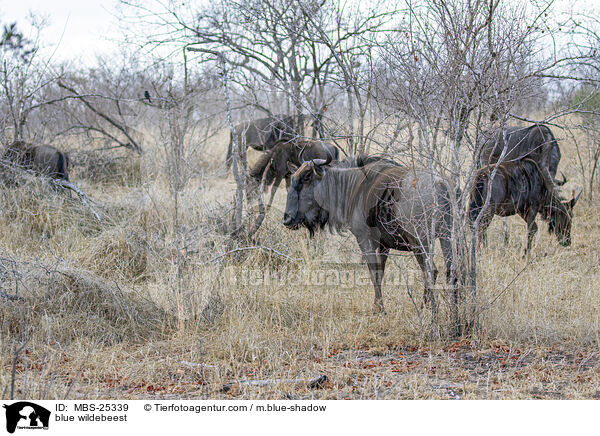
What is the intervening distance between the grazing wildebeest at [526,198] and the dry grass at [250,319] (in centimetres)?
27

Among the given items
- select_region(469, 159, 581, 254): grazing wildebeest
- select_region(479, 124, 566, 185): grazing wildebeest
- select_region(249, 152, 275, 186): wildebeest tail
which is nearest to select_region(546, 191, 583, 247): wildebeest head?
select_region(469, 159, 581, 254): grazing wildebeest

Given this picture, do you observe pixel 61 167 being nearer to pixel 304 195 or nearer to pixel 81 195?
pixel 81 195

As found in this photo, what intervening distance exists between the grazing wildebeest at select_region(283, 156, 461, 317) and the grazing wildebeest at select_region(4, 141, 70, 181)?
4.41 meters

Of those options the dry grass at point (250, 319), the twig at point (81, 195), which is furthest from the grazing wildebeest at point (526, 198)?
the twig at point (81, 195)

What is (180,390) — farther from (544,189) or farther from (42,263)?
(544,189)

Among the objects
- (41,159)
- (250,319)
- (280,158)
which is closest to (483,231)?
(280,158)

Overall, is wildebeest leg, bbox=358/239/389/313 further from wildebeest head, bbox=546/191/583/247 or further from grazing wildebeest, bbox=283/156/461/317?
wildebeest head, bbox=546/191/583/247

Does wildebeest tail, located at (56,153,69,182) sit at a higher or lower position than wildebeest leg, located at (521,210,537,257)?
higher

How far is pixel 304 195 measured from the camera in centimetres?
578

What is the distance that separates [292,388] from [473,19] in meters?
3.04

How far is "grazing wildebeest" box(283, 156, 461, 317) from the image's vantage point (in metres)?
5.17

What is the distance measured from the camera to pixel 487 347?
4551 mm
